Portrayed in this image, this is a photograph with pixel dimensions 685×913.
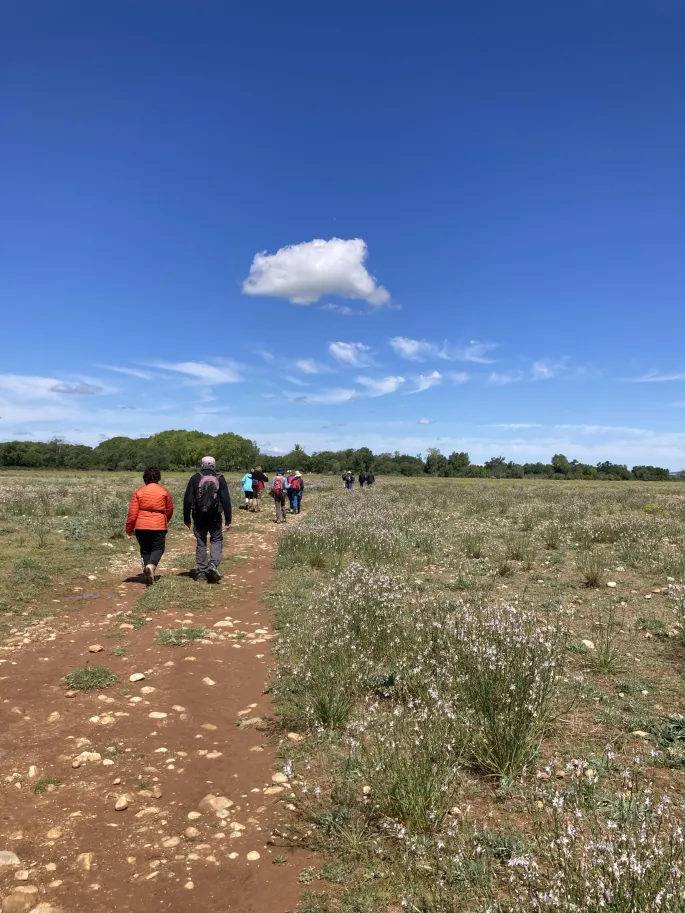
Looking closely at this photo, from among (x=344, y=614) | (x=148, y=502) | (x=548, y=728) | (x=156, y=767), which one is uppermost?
(x=148, y=502)

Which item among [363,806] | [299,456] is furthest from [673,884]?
[299,456]

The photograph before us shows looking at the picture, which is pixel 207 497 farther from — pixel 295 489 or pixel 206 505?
pixel 295 489

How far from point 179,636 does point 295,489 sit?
1819 cm

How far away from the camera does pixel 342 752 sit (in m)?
4.45

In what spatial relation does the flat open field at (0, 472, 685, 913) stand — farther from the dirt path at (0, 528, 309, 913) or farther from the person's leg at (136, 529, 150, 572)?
the person's leg at (136, 529, 150, 572)

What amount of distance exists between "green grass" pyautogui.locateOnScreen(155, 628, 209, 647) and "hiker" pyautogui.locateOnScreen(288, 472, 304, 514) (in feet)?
56.4

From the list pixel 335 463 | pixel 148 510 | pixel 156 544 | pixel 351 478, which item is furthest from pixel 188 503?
pixel 335 463

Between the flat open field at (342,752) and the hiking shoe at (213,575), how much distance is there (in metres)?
1.15

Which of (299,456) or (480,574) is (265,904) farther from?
(299,456)

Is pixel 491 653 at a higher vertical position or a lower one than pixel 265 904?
higher

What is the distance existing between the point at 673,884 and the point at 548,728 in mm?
2547

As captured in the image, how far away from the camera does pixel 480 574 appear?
11.2 meters

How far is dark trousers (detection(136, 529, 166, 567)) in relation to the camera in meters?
10.0

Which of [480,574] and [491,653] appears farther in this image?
[480,574]
